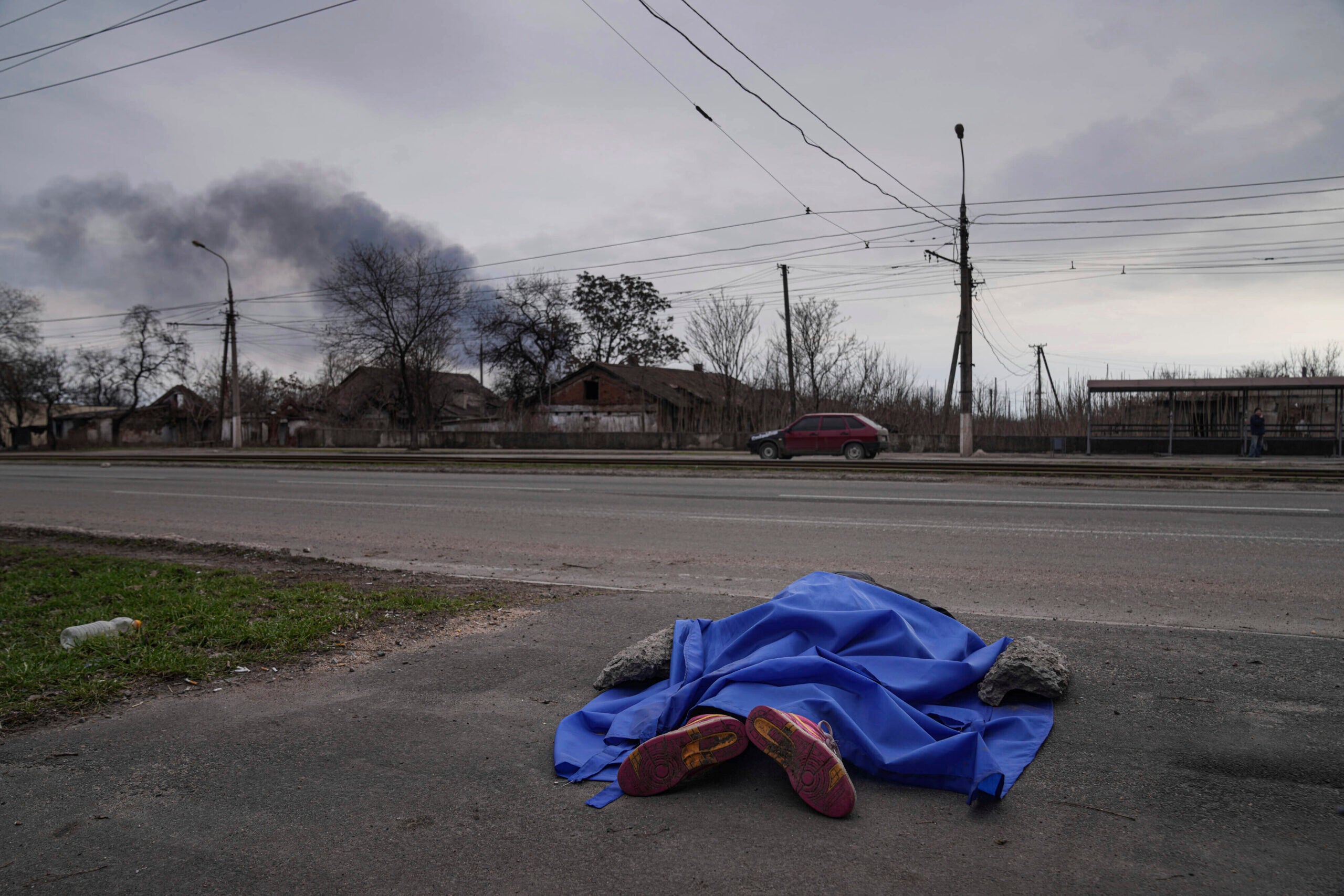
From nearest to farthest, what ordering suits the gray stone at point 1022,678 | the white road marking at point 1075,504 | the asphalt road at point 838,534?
1. the gray stone at point 1022,678
2. the asphalt road at point 838,534
3. the white road marking at point 1075,504

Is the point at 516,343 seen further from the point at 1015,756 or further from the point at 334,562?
the point at 1015,756

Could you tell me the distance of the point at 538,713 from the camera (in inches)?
149

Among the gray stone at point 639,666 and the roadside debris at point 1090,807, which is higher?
the gray stone at point 639,666

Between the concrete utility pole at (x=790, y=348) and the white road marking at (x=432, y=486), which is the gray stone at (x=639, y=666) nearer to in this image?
the white road marking at (x=432, y=486)

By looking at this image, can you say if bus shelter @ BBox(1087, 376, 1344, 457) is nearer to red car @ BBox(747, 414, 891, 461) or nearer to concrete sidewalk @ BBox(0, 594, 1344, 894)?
red car @ BBox(747, 414, 891, 461)

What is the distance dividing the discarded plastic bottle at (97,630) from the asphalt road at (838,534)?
9.35ft

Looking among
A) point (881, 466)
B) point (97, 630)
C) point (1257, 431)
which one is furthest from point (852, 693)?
point (1257, 431)

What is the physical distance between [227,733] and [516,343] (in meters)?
56.8

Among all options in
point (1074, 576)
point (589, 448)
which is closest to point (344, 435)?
point (589, 448)

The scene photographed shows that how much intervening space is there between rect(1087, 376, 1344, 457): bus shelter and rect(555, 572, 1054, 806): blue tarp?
24809 millimetres

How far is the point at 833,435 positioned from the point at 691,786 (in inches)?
927

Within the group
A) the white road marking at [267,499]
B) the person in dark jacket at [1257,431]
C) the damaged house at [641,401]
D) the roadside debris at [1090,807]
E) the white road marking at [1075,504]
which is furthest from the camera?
the damaged house at [641,401]

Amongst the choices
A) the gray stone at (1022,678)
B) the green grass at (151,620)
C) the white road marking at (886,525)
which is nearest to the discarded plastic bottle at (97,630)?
the green grass at (151,620)

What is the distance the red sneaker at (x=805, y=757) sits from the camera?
2715 mm
